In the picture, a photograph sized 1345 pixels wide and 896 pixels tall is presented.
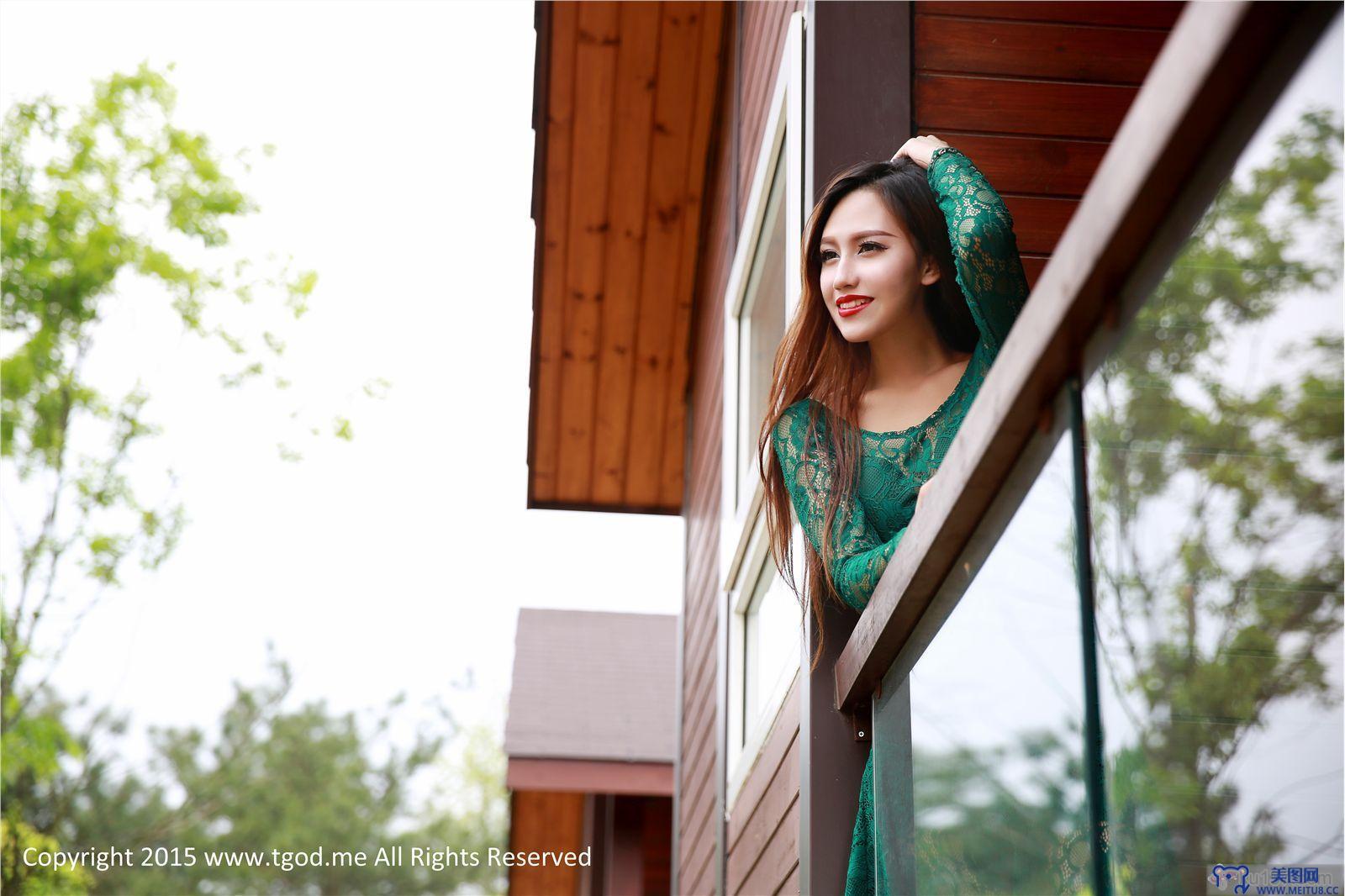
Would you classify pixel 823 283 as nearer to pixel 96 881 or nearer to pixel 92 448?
pixel 92 448

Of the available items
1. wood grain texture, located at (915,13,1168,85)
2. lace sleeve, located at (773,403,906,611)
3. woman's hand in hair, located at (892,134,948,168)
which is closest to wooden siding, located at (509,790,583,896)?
wood grain texture, located at (915,13,1168,85)

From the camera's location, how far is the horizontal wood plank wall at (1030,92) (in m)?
3.09

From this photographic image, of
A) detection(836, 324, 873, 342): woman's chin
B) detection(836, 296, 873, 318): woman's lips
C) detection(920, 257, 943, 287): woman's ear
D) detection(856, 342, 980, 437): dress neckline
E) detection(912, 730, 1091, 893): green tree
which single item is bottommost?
detection(912, 730, 1091, 893): green tree

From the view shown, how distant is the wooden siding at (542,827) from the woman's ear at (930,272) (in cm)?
774

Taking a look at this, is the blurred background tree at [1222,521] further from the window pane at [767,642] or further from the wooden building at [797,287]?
the window pane at [767,642]

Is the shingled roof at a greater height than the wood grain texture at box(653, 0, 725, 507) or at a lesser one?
lesser

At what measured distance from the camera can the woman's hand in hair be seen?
2.46m

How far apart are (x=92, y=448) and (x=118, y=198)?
2400mm

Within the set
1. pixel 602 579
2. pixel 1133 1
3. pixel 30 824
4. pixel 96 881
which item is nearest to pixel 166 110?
pixel 30 824

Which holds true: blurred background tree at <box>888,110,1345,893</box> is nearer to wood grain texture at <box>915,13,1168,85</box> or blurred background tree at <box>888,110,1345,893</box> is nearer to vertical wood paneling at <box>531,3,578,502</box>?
wood grain texture at <box>915,13,1168,85</box>

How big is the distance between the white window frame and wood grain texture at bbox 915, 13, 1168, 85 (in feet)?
1.12

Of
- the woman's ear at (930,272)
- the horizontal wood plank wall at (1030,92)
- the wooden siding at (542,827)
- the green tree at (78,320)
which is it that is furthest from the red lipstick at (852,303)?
the green tree at (78,320)

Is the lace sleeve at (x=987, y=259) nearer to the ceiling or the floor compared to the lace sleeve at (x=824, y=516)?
nearer to the ceiling

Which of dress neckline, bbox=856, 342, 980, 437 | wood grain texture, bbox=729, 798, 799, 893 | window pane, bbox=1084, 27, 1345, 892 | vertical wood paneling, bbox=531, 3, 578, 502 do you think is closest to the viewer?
window pane, bbox=1084, 27, 1345, 892
